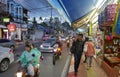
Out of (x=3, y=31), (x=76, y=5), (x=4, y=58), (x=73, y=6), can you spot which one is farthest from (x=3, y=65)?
(x=3, y=31)

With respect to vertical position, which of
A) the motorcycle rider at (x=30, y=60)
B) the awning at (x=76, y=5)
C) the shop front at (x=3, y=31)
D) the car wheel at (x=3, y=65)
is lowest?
the car wheel at (x=3, y=65)

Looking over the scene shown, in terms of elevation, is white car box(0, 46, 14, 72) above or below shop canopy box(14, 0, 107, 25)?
A: below

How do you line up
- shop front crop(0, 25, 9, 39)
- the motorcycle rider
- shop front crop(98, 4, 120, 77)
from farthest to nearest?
shop front crop(0, 25, 9, 39), shop front crop(98, 4, 120, 77), the motorcycle rider

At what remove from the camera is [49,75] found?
39.0 ft

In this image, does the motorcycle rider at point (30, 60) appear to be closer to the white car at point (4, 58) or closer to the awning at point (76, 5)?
the white car at point (4, 58)

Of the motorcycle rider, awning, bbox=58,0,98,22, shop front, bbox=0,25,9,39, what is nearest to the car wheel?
awning, bbox=58,0,98,22

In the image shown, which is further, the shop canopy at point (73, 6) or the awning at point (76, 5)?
the awning at point (76, 5)

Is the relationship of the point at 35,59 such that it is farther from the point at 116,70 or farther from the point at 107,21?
the point at 107,21

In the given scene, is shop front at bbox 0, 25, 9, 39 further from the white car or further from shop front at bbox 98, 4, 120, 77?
shop front at bbox 98, 4, 120, 77

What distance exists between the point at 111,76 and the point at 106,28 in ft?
13.9

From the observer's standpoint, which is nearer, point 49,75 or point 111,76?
point 111,76

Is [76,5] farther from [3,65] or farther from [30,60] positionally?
[30,60]

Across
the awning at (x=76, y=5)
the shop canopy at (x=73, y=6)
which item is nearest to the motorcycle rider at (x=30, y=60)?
the shop canopy at (x=73, y=6)

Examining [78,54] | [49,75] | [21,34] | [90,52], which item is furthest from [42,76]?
[21,34]
